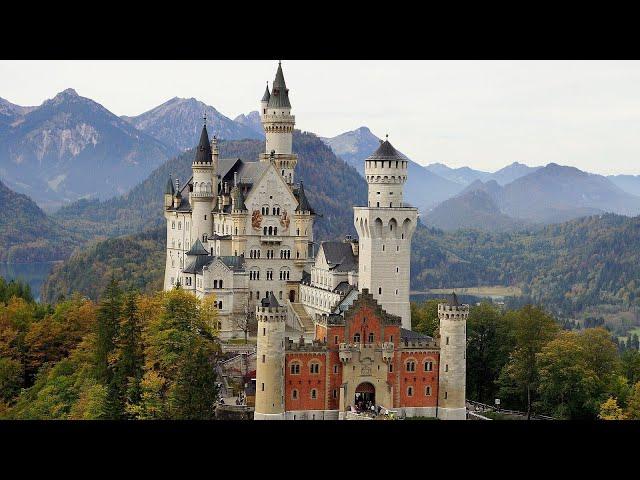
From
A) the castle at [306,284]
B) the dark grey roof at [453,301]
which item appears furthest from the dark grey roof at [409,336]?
the dark grey roof at [453,301]

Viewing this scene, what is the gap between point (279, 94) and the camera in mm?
105062

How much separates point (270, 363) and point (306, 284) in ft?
92.7

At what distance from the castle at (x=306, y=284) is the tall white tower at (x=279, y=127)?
0.37ft

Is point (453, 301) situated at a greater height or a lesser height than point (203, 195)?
lesser

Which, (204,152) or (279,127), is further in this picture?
(279,127)

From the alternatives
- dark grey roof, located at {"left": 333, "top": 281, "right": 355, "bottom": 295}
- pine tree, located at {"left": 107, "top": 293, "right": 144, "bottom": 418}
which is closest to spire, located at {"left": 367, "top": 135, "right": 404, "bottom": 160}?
dark grey roof, located at {"left": 333, "top": 281, "right": 355, "bottom": 295}

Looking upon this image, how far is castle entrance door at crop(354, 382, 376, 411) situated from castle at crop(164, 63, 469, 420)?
0.28 ft

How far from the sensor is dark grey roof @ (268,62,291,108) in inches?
4124

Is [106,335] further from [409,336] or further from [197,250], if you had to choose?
[409,336]

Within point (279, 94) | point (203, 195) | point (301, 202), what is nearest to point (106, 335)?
point (203, 195)
